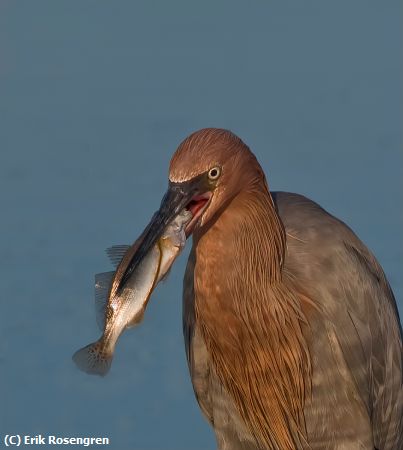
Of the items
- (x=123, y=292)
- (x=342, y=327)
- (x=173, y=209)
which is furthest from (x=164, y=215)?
(x=342, y=327)

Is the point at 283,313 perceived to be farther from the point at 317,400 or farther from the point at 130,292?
the point at 130,292

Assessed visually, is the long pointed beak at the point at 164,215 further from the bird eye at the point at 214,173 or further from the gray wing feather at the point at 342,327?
the gray wing feather at the point at 342,327

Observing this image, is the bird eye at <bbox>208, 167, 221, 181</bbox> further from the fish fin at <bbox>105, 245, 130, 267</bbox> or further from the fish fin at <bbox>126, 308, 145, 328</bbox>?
the fish fin at <bbox>126, 308, 145, 328</bbox>

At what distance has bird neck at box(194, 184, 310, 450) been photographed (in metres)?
4.11

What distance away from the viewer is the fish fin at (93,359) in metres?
3.52

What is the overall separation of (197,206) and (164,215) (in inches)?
7.5

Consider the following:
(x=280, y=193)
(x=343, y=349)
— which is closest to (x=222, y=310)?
(x=343, y=349)

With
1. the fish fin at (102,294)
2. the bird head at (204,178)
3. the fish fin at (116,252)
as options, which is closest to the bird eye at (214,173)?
the bird head at (204,178)

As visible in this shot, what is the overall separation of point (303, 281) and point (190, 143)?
0.79 metres

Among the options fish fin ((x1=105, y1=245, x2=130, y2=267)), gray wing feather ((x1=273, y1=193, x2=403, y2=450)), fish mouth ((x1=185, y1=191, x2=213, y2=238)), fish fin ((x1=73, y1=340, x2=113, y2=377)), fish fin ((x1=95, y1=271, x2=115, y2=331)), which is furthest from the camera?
gray wing feather ((x1=273, y1=193, x2=403, y2=450))

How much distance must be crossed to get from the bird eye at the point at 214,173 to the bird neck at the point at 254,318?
0.15 m

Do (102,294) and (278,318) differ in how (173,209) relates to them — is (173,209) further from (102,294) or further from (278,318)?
(278,318)

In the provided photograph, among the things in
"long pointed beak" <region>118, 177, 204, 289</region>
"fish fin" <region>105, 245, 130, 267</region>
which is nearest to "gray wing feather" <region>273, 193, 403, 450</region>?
"long pointed beak" <region>118, 177, 204, 289</region>

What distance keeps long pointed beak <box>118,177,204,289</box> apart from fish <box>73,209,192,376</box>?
0.01 m
